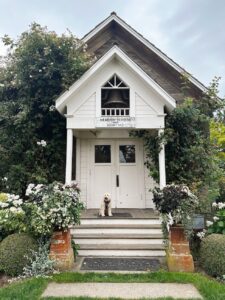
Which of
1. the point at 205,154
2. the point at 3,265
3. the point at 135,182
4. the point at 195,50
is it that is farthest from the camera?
the point at 195,50

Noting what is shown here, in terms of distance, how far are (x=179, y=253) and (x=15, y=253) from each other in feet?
9.94

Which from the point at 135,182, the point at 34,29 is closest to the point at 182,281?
the point at 135,182

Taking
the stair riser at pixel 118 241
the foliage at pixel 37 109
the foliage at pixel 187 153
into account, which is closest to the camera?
the stair riser at pixel 118 241

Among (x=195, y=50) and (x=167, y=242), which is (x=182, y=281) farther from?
(x=195, y=50)

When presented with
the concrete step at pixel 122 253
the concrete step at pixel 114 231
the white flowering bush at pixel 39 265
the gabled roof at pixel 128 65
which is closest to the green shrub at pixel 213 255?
the concrete step at pixel 122 253

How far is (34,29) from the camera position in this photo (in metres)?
8.70

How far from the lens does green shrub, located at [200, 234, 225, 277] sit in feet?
15.4

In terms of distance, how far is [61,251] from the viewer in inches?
196

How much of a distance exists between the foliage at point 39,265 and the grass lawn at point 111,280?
0.76ft

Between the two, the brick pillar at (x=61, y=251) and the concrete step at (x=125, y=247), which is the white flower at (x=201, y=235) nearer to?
the concrete step at (x=125, y=247)

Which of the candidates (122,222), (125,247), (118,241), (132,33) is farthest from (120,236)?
(132,33)

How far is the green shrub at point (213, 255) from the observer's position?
4699 mm

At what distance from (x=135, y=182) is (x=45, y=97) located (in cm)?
396

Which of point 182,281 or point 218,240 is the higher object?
point 218,240
